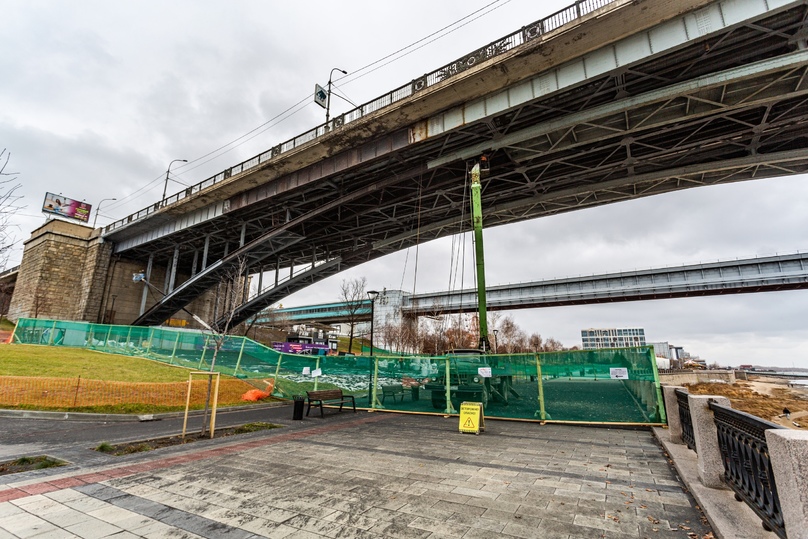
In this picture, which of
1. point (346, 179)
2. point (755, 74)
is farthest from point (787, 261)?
point (346, 179)

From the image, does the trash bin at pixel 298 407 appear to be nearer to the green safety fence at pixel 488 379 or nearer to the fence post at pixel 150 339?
the green safety fence at pixel 488 379

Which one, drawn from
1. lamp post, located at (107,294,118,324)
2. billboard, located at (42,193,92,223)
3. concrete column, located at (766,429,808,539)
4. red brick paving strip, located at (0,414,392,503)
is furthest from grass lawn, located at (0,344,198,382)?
billboard, located at (42,193,92,223)

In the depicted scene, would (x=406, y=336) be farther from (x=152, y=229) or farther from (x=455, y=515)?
(x=455, y=515)

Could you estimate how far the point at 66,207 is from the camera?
2351 inches

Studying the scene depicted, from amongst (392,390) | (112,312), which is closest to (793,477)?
(392,390)

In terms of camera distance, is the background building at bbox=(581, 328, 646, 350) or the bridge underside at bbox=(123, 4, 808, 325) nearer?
the bridge underside at bbox=(123, 4, 808, 325)

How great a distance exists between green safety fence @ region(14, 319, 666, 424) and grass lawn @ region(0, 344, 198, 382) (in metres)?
2.08

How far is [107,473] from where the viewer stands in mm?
5996

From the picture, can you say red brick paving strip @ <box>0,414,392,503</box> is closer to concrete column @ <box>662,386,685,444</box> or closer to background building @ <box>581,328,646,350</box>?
concrete column @ <box>662,386,685,444</box>

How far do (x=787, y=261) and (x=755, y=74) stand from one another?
43015 millimetres

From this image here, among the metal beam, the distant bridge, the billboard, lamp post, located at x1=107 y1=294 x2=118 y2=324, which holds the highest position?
the billboard

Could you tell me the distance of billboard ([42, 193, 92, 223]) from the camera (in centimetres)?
5669

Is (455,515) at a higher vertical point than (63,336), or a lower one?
lower

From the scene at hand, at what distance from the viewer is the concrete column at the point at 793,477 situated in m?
2.52
